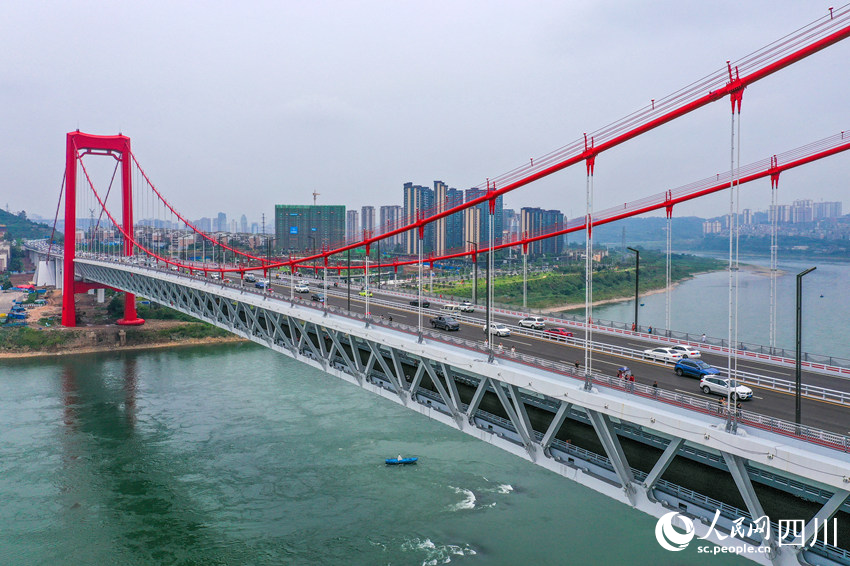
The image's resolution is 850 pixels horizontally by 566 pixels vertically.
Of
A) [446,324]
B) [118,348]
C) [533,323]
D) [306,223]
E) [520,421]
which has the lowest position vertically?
[118,348]

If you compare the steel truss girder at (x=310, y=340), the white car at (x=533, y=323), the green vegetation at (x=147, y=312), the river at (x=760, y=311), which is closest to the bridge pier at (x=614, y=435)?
the steel truss girder at (x=310, y=340)

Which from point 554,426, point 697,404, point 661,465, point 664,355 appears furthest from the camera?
point 664,355

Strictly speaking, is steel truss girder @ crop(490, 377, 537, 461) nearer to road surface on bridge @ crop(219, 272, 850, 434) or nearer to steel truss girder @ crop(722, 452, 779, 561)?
road surface on bridge @ crop(219, 272, 850, 434)

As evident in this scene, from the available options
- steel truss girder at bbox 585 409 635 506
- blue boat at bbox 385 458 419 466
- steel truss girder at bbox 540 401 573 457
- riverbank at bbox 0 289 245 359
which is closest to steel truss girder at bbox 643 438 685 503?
steel truss girder at bbox 585 409 635 506

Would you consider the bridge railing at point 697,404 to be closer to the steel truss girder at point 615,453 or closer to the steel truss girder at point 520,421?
the steel truss girder at point 615,453

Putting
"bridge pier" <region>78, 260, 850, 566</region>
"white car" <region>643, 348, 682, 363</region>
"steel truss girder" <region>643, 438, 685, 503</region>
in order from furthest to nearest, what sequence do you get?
1. "white car" <region>643, 348, 682, 363</region>
2. "steel truss girder" <region>643, 438, 685, 503</region>
3. "bridge pier" <region>78, 260, 850, 566</region>

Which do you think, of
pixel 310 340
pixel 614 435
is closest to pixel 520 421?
pixel 614 435

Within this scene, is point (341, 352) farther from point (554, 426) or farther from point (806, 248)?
point (806, 248)
